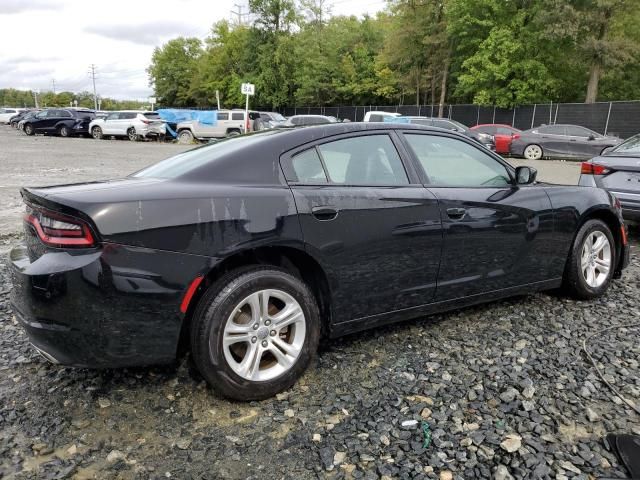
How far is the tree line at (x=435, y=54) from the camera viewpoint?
29.0m

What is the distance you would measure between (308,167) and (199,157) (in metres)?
0.66

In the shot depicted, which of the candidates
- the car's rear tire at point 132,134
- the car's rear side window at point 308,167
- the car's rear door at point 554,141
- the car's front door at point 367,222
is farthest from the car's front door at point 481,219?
the car's rear tire at point 132,134

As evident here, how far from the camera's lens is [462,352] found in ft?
10.7

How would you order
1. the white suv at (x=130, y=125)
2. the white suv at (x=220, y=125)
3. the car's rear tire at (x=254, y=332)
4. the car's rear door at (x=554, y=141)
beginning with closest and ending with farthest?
1. the car's rear tire at (x=254, y=332)
2. the car's rear door at (x=554, y=141)
3. the white suv at (x=220, y=125)
4. the white suv at (x=130, y=125)

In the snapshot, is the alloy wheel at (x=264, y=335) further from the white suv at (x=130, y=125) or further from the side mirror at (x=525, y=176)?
the white suv at (x=130, y=125)

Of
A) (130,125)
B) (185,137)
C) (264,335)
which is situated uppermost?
(130,125)

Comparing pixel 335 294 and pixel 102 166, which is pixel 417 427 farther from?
pixel 102 166

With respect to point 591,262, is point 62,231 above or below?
above

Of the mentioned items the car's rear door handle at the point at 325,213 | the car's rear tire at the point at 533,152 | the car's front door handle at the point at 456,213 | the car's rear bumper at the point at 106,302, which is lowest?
the car's rear tire at the point at 533,152

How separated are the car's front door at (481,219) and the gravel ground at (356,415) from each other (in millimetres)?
456

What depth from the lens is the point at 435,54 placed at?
3847cm

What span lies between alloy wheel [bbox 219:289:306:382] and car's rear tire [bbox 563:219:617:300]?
2536 millimetres

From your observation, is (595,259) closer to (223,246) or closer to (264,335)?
(264,335)

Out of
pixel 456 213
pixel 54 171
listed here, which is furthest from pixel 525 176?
pixel 54 171
